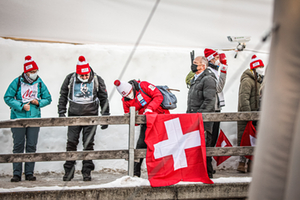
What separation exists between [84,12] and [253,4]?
2.21 metres

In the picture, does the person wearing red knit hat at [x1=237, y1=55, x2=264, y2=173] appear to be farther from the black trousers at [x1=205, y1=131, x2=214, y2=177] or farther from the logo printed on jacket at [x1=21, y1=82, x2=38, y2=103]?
the logo printed on jacket at [x1=21, y1=82, x2=38, y2=103]

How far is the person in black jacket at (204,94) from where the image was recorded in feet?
14.7

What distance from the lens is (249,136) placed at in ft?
16.0

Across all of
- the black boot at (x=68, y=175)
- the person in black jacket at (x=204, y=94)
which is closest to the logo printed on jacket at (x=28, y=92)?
the black boot at (x=68, y=175)

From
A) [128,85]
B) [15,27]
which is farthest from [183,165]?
[15,27]

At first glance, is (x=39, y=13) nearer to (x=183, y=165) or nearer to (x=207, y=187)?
(x=183, y=165)

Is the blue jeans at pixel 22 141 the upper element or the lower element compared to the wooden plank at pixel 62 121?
lower

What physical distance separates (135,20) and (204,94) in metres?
1.49

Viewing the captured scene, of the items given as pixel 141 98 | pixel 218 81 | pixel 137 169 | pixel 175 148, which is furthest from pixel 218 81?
pixel 137 169

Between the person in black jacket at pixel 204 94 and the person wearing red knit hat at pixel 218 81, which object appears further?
the person wearing red knit hat at pixel 218 81

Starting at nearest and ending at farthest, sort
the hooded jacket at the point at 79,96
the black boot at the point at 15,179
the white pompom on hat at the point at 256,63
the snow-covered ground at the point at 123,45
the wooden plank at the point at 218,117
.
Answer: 1. the snow-covered ground at the point at 123,45
2. the wooden plank at the point at 218,117
3. the black boot at the point at 15,179
4. the hooded jacket at the point at 79,96
5. the white pompom on hat at the point at 256,63

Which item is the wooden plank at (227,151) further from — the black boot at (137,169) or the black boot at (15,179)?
the black boot at (15,179)

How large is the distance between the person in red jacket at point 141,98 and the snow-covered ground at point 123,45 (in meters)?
0.72

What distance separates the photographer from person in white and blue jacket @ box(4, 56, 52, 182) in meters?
4.61
